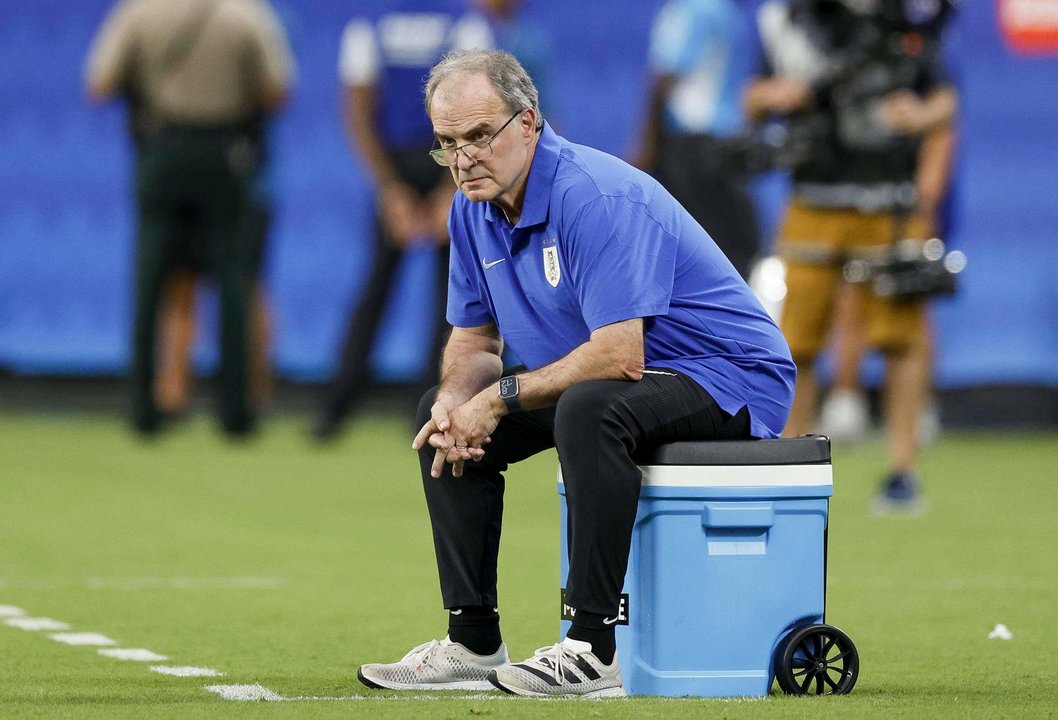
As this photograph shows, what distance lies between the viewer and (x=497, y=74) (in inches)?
165

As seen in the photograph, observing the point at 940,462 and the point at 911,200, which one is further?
the point at 940,462

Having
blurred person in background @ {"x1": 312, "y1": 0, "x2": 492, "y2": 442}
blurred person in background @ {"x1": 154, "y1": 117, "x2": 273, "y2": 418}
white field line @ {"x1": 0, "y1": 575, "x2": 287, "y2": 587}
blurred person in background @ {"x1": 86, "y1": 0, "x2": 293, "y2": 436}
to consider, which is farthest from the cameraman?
blurred person in background @ {"x1": 154, "y1": 117, "x2": 273, "y2": 418}

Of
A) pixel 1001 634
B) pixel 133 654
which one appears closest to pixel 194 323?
pixel 133 654

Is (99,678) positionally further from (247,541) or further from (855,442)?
(855,442)

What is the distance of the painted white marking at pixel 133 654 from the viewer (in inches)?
184

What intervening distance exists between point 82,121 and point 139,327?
2157 millimetres

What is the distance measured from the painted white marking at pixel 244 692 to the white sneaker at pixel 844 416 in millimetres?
6731

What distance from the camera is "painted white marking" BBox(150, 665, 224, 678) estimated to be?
4422 millimetres

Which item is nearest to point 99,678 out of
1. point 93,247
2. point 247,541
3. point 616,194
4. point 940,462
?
point 616,194

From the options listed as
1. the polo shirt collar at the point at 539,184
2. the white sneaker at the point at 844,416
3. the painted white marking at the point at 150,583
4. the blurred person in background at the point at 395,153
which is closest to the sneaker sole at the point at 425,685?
the polo shirt collar at the point at 539,184

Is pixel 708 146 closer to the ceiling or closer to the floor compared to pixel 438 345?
closer to the ceiling

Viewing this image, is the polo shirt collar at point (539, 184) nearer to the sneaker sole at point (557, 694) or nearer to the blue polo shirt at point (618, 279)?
the blue polo shirt at point (618, 279)

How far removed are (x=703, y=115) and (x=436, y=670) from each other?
633 centimetres

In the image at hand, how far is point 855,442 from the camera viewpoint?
10883 mm
